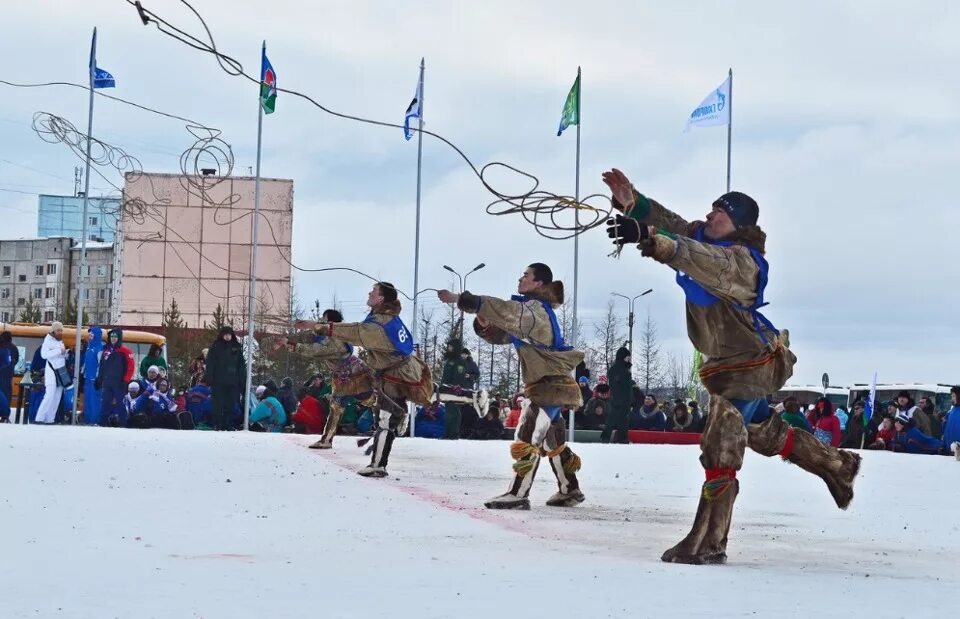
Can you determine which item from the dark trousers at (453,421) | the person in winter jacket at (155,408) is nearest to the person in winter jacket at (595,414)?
the dark trousers at (453,421)

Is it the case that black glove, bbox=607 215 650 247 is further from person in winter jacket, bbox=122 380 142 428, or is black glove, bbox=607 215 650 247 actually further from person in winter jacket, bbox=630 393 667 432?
person in winter jacket, bbox=630 393 667 432

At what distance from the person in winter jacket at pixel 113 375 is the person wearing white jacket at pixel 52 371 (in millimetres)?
623

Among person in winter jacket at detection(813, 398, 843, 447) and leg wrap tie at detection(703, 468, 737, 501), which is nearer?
leg wrap tie at detection(703, 468, 737, 501)

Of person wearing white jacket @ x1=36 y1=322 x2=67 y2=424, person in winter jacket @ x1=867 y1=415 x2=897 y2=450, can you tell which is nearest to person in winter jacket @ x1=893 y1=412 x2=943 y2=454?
person in winter jacket @ x1=867 y1=415 x2=897 y2=450

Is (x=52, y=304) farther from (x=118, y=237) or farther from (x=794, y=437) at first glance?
(x=794, y=437)

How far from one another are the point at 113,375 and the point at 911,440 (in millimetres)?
12739

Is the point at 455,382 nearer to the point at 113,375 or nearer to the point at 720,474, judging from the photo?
the point at 113,375

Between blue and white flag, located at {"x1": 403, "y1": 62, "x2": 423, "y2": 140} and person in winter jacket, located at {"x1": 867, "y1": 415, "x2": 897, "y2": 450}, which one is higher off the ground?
blue and white flag, located at {"x1": 403, "y1": 62, "x2": 423, "y2": 140}

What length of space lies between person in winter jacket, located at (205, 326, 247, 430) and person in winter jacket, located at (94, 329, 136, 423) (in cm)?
141

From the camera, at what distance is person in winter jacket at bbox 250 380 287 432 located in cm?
2275

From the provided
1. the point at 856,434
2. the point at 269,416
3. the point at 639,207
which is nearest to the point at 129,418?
the point at 269,416

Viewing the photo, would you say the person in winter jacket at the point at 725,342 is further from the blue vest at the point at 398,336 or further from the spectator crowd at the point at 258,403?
the spectator crowd at the point at 258,403

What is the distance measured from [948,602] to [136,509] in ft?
14.2

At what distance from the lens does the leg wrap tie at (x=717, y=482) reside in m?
6.39
